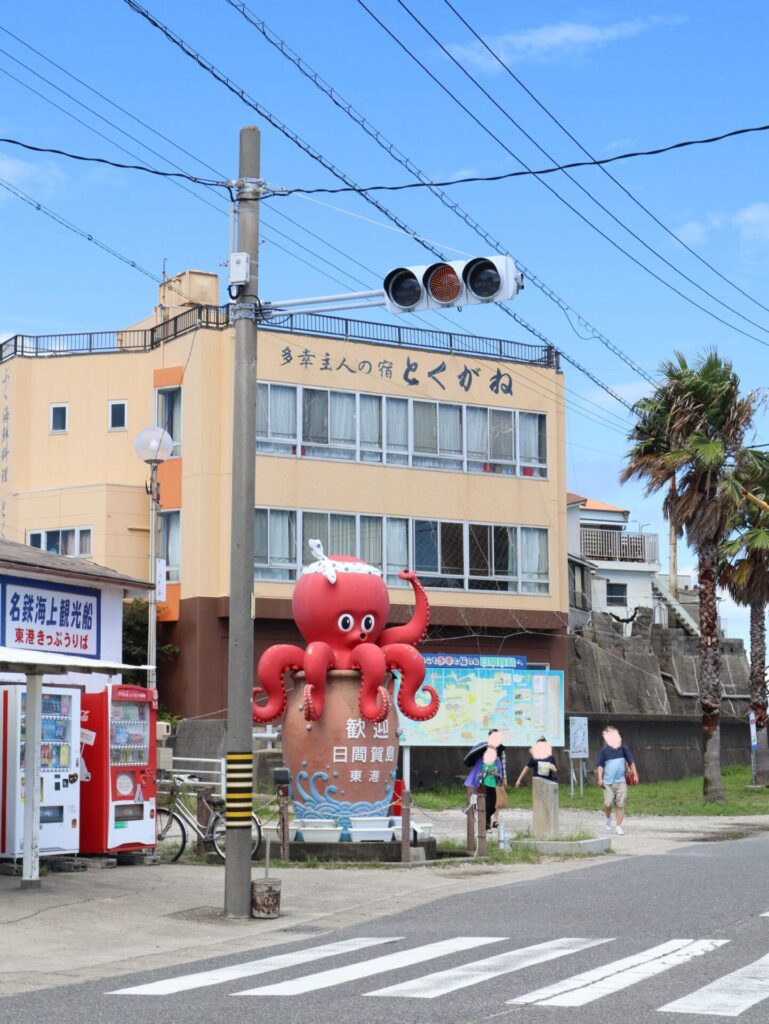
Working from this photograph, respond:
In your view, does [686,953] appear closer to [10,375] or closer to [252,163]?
[252,163]

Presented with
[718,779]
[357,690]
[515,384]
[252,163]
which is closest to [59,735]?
[357,690]

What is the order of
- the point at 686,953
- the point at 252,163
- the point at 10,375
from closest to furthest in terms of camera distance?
the point at 686,953, the point at 252,163, the point at 10,375

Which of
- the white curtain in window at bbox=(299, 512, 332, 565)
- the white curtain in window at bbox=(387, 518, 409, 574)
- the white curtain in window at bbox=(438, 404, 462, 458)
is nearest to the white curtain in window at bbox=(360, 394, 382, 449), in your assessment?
the white curtain in window at bbox=(438, 404, 462, 458)

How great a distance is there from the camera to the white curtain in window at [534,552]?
40719 mm

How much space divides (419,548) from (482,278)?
26.6 m

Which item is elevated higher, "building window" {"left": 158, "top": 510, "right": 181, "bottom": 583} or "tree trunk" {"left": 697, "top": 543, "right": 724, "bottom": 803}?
"building window" {"left": 158, "top": 510, "right": 181, "bottom": 583}

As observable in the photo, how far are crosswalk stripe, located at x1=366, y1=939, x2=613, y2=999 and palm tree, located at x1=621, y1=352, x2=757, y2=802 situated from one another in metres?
22.4

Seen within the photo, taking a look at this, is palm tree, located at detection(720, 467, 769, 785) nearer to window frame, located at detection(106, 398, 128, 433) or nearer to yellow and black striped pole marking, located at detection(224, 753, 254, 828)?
window frame, located at detection(106, 398, 128, 433)

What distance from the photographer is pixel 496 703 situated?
96.4ft

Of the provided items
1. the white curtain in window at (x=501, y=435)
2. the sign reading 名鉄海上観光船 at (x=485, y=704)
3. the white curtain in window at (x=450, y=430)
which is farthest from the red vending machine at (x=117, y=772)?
the white curtain in window at (x=501, y=435)

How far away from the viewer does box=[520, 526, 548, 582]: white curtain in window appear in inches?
1603

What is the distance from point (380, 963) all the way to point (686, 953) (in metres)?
2.36

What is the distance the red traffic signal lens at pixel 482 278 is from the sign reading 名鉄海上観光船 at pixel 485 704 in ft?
54.5

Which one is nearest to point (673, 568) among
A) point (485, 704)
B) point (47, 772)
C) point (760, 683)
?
point (760, 683)
